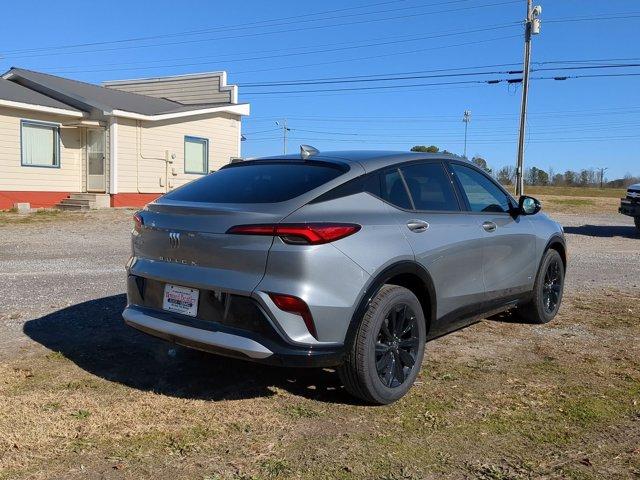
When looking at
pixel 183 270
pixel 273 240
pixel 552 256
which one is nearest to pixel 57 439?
pixel 183 270

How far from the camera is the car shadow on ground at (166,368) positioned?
4.14 meters

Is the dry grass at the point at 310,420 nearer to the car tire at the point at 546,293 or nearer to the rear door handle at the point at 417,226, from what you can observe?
the car tire at the point at 546,293

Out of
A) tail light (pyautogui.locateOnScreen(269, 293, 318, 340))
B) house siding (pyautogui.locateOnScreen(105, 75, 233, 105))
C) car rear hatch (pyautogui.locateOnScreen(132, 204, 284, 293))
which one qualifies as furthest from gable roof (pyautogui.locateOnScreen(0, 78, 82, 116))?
tail light (pyautogui.locateOnScreen(269, 293, 318, 340))

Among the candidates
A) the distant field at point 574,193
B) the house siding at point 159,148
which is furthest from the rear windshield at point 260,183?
the distant field at point 574,193

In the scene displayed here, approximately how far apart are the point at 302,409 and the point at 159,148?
19035 millimetres

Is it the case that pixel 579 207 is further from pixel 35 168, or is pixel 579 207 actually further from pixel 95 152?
pixel 35 168

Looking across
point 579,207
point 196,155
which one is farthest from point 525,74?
point 196,155

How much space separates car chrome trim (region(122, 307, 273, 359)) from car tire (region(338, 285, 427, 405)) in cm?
57

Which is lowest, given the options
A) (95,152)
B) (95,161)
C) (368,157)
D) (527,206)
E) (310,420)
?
(310,420)

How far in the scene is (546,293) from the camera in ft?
20.4

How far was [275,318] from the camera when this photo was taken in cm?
348

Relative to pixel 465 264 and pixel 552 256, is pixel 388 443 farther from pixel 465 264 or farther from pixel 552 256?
pixel 552 256

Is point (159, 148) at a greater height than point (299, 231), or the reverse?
point (159, 148)

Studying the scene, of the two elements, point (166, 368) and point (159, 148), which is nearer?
point (166, 368)
